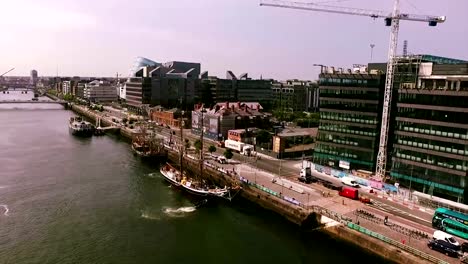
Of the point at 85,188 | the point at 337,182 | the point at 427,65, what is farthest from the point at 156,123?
the point at 427,65

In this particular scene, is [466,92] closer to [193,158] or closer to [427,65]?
[427,65]

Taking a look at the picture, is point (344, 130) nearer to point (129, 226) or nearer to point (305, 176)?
point (305, 176)

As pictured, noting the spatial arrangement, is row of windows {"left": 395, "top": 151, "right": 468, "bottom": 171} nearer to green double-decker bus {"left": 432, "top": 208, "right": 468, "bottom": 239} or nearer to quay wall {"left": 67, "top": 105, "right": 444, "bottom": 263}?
green double-decker bus {"left": 432, "top": 208, "right": 468, "bottom": 239}

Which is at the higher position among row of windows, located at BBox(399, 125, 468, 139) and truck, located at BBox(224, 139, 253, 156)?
row of windows, located at BBox(399, 125, 468, 139)

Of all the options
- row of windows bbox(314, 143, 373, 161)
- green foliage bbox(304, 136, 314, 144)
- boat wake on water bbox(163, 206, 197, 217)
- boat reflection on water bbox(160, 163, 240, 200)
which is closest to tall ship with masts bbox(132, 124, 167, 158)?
boat reflection on water bbox(160, 163, 240, 200)

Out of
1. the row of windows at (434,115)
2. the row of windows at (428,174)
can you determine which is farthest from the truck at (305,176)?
the row of windows at (434,115)

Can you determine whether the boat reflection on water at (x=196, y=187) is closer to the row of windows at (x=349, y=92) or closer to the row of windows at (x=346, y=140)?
the row of windows at (x=346, y=140)

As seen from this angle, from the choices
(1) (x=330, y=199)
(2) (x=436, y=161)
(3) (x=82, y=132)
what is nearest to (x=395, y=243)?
(1) (x=330, y=199)
